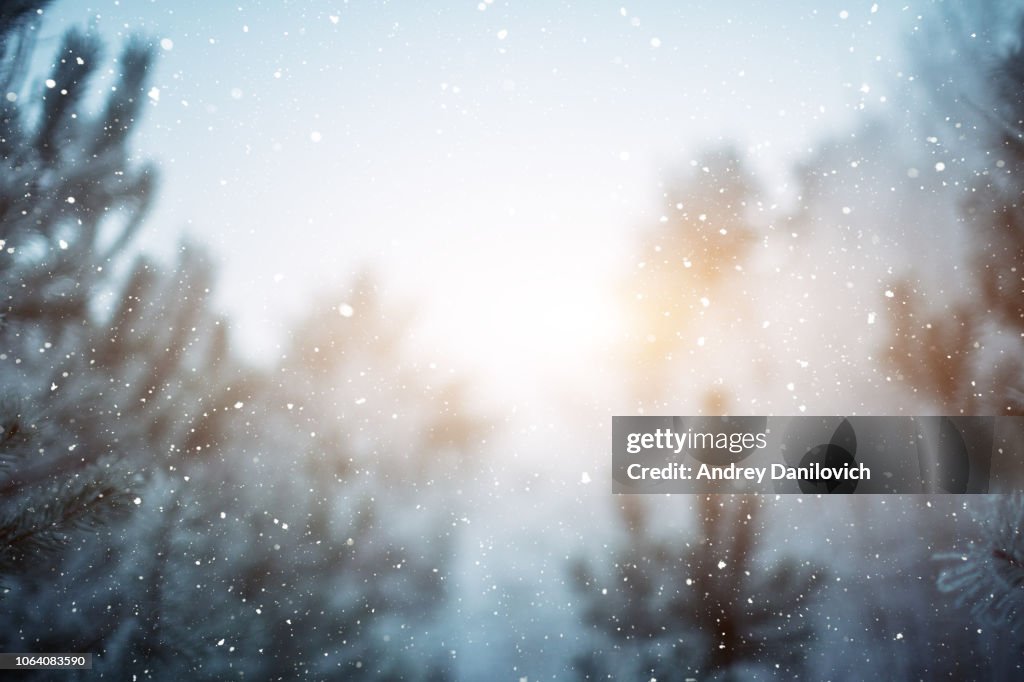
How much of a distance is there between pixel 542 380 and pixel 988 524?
0.93 metres

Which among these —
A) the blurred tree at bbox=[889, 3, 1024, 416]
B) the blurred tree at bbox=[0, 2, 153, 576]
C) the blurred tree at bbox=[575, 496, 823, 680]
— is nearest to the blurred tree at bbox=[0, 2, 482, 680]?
the blurred tree at bbox=[0, 2, 153, 576]

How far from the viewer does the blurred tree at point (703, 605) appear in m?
1.25

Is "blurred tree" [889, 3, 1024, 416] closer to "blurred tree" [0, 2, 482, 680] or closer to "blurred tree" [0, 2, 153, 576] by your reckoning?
"blurred tree" [0, 2, 482, 680]

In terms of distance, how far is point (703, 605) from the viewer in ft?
4.18

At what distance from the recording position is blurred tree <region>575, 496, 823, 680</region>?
1254 mm

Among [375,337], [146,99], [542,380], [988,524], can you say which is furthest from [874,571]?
[146,99]

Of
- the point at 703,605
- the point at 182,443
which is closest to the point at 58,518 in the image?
the point at 182,443

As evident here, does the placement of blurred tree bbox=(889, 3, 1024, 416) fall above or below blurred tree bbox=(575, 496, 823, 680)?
above

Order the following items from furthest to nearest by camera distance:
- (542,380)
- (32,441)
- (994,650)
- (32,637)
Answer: (542,380)
(994,650)
(32,637)
(32,441)

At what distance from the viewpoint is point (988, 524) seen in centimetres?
112

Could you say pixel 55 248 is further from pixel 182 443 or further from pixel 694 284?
pixel 694 284

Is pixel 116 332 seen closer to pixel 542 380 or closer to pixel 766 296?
pixel 542 380

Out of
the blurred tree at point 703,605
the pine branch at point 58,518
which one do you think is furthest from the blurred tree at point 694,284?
the pine branch at point 58,518

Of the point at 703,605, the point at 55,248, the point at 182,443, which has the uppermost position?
the point at 55,248
